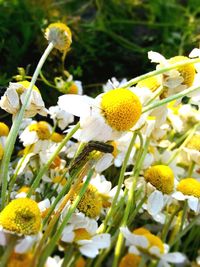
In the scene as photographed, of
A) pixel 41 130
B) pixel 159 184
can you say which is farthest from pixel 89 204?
pixel 41 130

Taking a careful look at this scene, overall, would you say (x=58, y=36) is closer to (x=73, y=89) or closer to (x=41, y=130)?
(x=41, y=130)

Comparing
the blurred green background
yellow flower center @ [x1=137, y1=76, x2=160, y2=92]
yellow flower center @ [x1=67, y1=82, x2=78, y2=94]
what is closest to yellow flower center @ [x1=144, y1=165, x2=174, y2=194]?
yellow flower center @ [x1=137, y1=76, x2=160, y2=92]

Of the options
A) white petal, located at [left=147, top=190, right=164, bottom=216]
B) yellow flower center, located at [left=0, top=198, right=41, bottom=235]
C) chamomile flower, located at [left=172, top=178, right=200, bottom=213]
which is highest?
chamomile flower, located at [left=172, top=178, right=200, bottom=213]

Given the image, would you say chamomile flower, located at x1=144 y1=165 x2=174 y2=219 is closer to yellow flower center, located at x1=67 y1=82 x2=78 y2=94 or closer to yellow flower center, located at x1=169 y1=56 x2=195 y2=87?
yellow flower center, located at x1=169 y1=56 x2=195 y2=87

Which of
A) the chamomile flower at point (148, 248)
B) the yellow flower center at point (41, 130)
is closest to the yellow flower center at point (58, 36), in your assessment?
the yellow flower center at point (41, 130)

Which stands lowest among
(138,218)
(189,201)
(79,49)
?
(138,218)

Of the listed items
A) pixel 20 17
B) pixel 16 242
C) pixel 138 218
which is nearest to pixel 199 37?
pixel 20 17

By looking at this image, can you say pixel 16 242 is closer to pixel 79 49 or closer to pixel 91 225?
pixel 91 225
